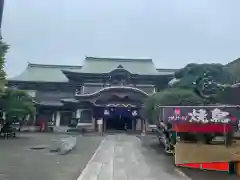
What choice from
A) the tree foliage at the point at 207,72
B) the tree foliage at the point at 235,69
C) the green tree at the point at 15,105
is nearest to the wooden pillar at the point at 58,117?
the green tree at the point at 15,105

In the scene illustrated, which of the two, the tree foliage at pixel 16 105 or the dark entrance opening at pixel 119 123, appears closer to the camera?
the tree foliage at pixel 16 105

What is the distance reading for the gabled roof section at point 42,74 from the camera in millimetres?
43219

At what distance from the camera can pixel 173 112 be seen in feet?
36.6

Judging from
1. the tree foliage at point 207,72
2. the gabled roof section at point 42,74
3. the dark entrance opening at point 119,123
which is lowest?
the dark entrance opening at point 119,123

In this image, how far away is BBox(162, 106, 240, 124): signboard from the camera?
9.90 metres

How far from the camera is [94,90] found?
3894 centimetres

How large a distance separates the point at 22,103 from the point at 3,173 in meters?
15.5

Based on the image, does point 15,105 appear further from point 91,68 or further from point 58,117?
point 91,68

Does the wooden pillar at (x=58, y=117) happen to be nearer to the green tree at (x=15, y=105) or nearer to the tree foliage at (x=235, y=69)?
the green tree at (x=15, y=105)

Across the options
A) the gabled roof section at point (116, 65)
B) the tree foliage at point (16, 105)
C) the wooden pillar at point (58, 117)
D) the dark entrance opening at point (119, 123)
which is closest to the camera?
the tree foliage at point (16, 105)

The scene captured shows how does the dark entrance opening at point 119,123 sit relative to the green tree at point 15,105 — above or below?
below

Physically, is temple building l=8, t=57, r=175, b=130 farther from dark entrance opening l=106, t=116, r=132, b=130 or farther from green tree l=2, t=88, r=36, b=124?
green tree l=2, t=88, r=36, b=124

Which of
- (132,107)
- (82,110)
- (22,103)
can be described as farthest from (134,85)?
(22,103)

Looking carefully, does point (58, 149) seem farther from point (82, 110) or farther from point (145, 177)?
point (82, 110)
